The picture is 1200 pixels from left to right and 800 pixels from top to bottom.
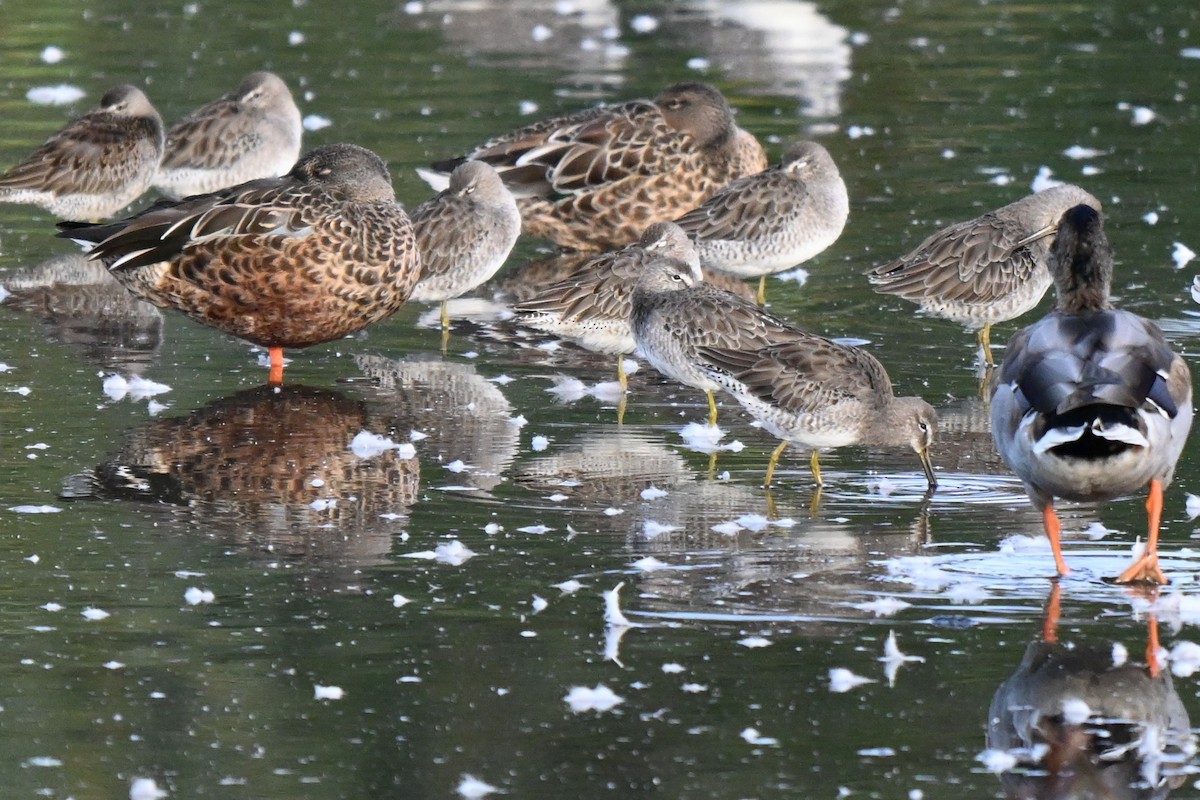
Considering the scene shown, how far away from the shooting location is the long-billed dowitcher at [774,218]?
13.0 metres

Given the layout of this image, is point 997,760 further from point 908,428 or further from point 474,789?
point 908,428

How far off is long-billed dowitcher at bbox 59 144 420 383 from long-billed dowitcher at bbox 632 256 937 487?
1.74m

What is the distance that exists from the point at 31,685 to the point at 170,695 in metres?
0.50

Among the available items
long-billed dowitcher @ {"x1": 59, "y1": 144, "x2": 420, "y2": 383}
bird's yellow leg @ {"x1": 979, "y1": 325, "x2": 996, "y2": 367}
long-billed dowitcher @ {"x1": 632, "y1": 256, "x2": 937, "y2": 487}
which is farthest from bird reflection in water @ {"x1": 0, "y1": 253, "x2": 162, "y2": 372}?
bird's yellow leg @ {"x1": 979, "y1": 325, "x2": 996, "y2": 367}

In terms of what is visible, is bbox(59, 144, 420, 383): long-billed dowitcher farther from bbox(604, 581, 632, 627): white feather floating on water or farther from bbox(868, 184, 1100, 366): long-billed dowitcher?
bbox(604, 581, 632, 627): white feather floating on water

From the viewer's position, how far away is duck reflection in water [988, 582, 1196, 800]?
231 inches

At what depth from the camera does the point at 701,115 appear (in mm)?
14906

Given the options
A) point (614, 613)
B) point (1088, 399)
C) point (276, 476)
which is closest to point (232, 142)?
point (276, 476)

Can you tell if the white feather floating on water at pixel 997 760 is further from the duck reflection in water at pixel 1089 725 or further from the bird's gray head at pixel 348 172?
the bird's gray head at pixel 348 172

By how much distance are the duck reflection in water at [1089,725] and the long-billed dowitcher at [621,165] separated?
806 centimetres

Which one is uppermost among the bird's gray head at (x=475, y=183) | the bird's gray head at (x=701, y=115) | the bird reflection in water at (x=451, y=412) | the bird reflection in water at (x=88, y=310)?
the bird's gray head at (x=701, y=115)

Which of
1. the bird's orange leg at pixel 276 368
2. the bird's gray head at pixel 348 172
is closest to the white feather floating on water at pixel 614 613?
the bird's orange leg at pixel 276 368

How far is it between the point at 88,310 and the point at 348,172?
2.42 meters

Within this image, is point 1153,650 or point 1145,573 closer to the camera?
point 1153,650
